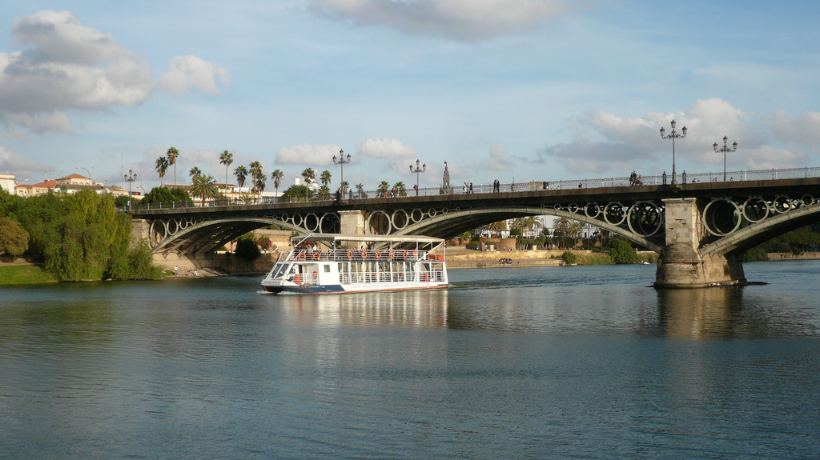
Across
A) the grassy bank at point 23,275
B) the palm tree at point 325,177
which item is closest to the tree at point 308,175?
the palm tree at point 325,177

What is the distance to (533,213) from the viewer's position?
82562 mm

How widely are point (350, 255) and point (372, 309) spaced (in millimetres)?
16270

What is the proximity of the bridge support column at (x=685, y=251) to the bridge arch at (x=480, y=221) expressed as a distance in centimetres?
182

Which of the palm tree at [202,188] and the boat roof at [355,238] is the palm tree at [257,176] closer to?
the palm tree at [202,188]

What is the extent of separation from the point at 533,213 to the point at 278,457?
62961 millimetres

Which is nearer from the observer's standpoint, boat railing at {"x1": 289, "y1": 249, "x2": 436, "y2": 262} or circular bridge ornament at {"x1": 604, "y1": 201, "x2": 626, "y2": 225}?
boat railing at {"x1": 289, "y1": 249, "x2": 436, "y2": 262}

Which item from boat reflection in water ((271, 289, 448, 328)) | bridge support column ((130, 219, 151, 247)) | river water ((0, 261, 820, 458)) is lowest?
river water ((0, 261, 820, 458))

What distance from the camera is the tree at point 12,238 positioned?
9381 centimetres

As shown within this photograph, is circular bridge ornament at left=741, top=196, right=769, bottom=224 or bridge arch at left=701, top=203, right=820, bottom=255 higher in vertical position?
circular bridge ornament at left=741, top=196, right=769, bottom=224

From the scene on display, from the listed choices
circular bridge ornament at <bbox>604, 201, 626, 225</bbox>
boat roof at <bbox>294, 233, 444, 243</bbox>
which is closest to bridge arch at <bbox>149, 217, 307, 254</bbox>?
boat roof at <bbox>294, 233, 444, 243</bbox>

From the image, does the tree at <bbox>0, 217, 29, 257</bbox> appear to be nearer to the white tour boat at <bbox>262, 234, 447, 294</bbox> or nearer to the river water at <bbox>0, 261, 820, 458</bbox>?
the white tour boat at <bbox>262, 234, 447, 294</bbox>

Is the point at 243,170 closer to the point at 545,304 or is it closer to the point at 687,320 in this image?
the point at 545,304

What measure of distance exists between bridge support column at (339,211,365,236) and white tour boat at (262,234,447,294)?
9510mm

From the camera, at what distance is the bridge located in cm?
7010
